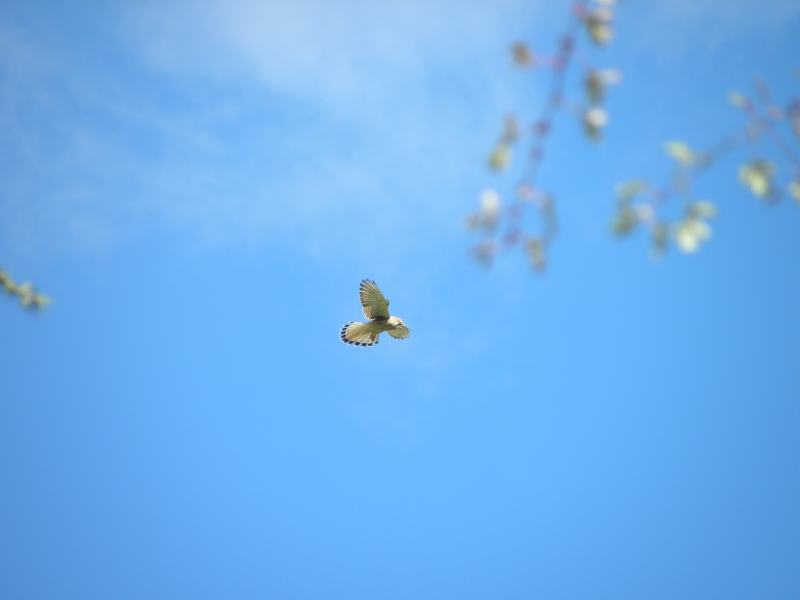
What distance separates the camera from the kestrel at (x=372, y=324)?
16750mm

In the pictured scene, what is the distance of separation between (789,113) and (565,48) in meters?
1.17

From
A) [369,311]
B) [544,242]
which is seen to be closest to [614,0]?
[544,242]

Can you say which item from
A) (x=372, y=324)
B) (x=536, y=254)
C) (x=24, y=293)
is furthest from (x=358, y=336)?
(x=536, y=254)

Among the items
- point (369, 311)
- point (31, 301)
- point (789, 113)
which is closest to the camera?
point (789, 113)

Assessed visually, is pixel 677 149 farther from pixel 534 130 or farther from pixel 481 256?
pixel 481 256

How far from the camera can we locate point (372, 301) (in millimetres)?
17062

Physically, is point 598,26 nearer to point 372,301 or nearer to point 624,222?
point 624,222

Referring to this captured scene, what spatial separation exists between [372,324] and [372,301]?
112 cm

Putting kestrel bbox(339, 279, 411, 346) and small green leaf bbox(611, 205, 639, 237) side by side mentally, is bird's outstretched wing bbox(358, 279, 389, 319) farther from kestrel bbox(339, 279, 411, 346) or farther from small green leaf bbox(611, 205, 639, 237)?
small green leaf bbox(611, 205, 639, 237)

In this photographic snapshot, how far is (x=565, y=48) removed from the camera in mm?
3146

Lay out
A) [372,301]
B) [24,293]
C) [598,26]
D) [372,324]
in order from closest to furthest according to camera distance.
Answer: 1. [598,26]
2. [24,293]
3. [372,301]
4. [372,324]

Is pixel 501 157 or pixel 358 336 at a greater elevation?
pixel 358 336

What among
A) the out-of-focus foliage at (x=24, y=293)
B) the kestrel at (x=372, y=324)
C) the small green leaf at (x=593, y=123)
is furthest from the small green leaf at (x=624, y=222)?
the kestrel at (x=372, y=324)

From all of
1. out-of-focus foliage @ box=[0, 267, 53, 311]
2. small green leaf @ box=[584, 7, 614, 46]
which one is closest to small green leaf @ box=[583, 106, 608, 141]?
small green leaf @ box=[584, 7, 614, 46]
